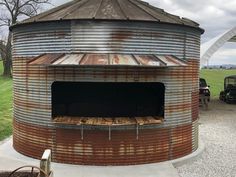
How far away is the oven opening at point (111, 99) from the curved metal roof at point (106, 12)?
2.13 metres

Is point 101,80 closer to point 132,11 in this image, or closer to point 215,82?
point 132,11

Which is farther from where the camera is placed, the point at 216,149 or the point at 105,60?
the point at 216,149

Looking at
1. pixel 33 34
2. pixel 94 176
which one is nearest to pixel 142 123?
pixel 94 176

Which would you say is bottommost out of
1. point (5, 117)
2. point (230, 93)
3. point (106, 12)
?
point (5, 117)

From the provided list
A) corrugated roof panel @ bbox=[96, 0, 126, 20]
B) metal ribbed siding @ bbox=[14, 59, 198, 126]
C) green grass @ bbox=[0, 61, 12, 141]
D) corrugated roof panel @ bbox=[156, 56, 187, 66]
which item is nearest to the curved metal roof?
corrugated roof panel @ bbox=[96, 0, 126, 20]

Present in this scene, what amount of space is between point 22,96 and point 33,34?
178 cm

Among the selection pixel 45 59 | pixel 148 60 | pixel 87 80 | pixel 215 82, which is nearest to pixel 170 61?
pixel 148 60

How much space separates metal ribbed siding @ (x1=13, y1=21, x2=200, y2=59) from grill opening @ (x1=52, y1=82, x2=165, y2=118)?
1.61 m

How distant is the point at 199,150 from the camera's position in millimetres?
13367

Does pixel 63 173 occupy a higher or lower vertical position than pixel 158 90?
lower

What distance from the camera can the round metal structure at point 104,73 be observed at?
1121cm

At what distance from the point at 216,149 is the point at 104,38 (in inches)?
223

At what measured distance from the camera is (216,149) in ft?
47.0

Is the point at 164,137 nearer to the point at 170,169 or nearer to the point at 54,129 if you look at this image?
the point at 170,169
